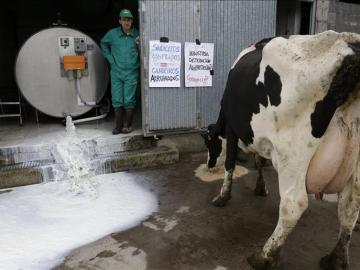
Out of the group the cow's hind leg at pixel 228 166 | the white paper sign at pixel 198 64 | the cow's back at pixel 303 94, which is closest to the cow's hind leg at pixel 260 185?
the cow's hind leg at pixel 228 166

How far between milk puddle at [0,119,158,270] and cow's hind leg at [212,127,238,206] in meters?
0.79

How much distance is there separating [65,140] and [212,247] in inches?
119

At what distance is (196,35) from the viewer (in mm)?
6012

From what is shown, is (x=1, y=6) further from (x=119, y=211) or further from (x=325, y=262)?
(x=325, y=262)

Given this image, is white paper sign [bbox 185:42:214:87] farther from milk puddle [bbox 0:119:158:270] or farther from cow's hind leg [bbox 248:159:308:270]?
cow's hind leg [bbox 248:159:308:270]

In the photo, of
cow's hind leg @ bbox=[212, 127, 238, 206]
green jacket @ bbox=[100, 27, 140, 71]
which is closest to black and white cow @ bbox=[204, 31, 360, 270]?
cow's hind leg @ bbox=[212, 127, 238, 206]

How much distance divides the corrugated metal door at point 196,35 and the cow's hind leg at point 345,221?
11.4 feet

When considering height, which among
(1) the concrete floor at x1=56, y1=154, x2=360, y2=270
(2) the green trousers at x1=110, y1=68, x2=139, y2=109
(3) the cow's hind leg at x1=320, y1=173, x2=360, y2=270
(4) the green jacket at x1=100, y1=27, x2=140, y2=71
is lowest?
(1) the concrete floor at x1=56, y1=154, x2=360, y2=270

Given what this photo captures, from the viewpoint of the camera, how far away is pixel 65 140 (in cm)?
545

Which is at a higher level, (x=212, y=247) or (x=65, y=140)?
(x=65, y=140)

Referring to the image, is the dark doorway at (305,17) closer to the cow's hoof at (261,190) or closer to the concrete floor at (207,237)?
the cow's hoof at (261,190)

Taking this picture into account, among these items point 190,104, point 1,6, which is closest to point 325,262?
point 190,104

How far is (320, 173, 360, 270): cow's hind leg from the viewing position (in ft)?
9.49

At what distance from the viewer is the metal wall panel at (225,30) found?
6.11 meters
